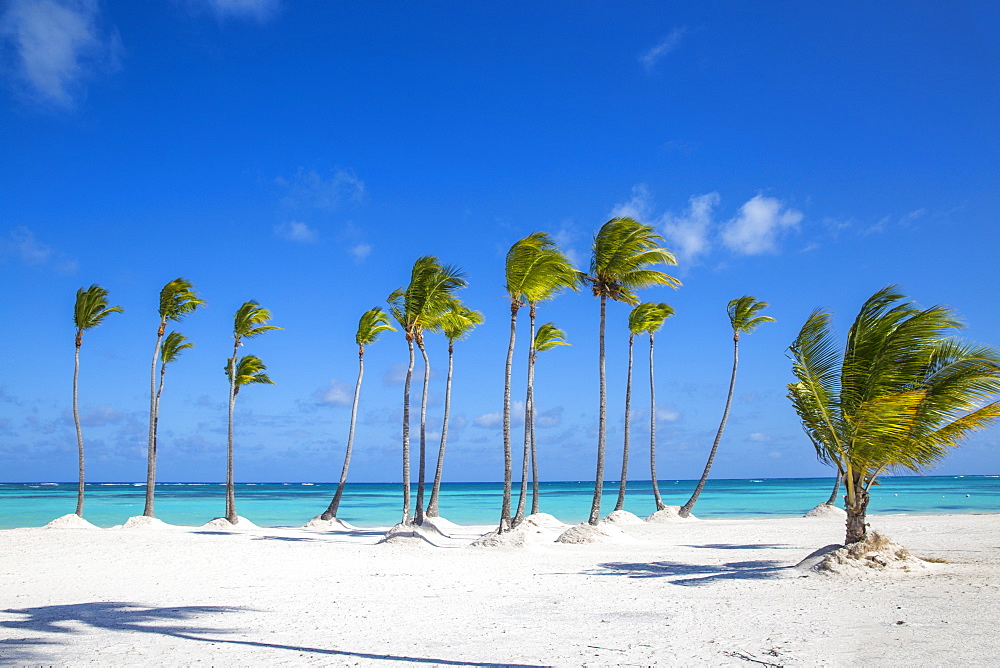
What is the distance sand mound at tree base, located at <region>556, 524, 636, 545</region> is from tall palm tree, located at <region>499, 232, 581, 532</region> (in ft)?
5.41

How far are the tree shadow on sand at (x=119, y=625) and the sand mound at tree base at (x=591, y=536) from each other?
10563 millimetres

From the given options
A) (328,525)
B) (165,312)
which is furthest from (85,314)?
(328,525)

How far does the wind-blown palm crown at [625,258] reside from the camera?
65.1 ft

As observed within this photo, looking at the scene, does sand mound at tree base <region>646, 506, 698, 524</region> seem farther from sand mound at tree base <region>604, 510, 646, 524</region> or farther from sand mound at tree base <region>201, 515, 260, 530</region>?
sand mound at tree base <region>201, 515, 260, 530</region>

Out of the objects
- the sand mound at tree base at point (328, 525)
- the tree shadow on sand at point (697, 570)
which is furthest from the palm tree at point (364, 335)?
the tree shadow on sand at point (697, 570)

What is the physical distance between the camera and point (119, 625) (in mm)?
8422

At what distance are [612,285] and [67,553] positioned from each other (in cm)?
1565

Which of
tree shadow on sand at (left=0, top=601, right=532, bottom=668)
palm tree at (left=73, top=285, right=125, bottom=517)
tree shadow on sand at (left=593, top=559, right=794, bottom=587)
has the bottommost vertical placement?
tree shadow on sand at (left=593, top=559, right=794, bottom=587)

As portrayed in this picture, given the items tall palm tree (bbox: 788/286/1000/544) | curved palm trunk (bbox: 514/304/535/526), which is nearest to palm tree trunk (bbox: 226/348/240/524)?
curved palm trunk (bbox: 514/304/535/526)

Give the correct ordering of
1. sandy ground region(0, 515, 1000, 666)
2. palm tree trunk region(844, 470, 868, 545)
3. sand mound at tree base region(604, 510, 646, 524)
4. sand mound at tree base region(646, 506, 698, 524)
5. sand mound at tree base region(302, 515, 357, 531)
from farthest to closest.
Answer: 1. sand mound at tree base region(646, 506, 698, 524)
2. sand mound at tree base region(604, 510, 646, 524)
3. sand mound at tree base region(302, 515, 357, 531)
4. palm tree trunk region(844, 470, 868, 545)
5. sandy ground region(0, 515, 1000, 666)

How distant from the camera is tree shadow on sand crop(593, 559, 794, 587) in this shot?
37.8 feet

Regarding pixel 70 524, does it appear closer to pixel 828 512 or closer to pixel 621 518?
pixel 621 518

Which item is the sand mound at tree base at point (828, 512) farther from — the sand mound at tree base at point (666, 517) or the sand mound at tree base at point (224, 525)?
the sand mound at tree base at point (224, 525)

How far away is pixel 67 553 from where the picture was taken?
16109 millimetres
